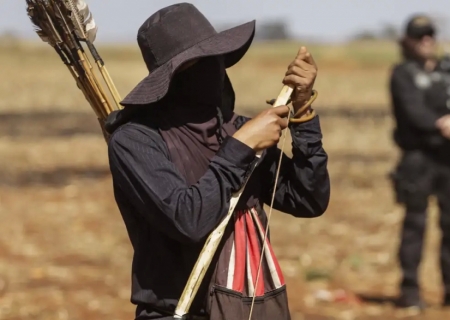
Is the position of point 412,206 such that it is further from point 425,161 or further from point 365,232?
point 365,232

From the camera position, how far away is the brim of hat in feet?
10.0

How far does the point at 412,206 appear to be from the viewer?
7320mm

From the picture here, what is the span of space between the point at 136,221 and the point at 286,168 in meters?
0.53

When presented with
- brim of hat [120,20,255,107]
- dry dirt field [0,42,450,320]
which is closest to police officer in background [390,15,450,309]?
dry dirt field [0,42,450,320]

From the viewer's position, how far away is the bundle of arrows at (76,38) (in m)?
3.56

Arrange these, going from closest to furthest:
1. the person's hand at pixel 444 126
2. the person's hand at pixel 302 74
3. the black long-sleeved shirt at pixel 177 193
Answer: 1. the black long-sleeved shirt at pixel 177 193
2. the person's hand at pixel 302 74
3. the person's hand at pixel 444 126

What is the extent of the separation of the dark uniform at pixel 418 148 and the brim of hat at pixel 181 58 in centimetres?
419

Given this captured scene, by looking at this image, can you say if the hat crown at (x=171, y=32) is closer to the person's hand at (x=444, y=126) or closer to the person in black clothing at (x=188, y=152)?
the person in black clothing at (x=188, y=152)

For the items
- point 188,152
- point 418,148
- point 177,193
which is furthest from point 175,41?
point 418,148

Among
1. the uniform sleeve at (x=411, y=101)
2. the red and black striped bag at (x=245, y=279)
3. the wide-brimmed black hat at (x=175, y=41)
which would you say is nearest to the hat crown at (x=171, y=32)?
the wide-brimmed black hat at (x=175, y=41)

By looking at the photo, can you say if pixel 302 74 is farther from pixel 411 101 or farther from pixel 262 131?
pixel 411 101

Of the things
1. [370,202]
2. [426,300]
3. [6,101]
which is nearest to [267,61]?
[6,101]

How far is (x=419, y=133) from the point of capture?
723cm

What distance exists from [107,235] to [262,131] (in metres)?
7.82
